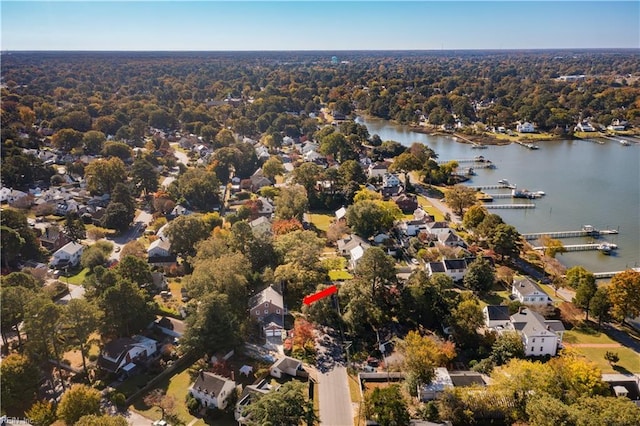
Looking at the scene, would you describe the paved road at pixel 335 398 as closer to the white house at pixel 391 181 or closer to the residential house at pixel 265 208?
the residential house at pixel 265 208

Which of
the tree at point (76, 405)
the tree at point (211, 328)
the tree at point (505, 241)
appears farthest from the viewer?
Answer: the tree at point (505, 241)

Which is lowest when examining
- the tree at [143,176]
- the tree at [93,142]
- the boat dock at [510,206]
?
the boat dock at [510,206]

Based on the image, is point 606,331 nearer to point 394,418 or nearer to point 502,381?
point 502,381

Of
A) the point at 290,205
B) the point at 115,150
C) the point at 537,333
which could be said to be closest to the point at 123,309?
the point at 290,205

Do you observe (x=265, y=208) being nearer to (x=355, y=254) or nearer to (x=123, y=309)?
(x=355, y=254)

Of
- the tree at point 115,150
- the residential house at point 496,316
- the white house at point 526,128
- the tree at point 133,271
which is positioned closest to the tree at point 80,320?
the tree at point 133,271

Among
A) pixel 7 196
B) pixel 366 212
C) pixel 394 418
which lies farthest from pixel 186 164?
pixel 394 418
